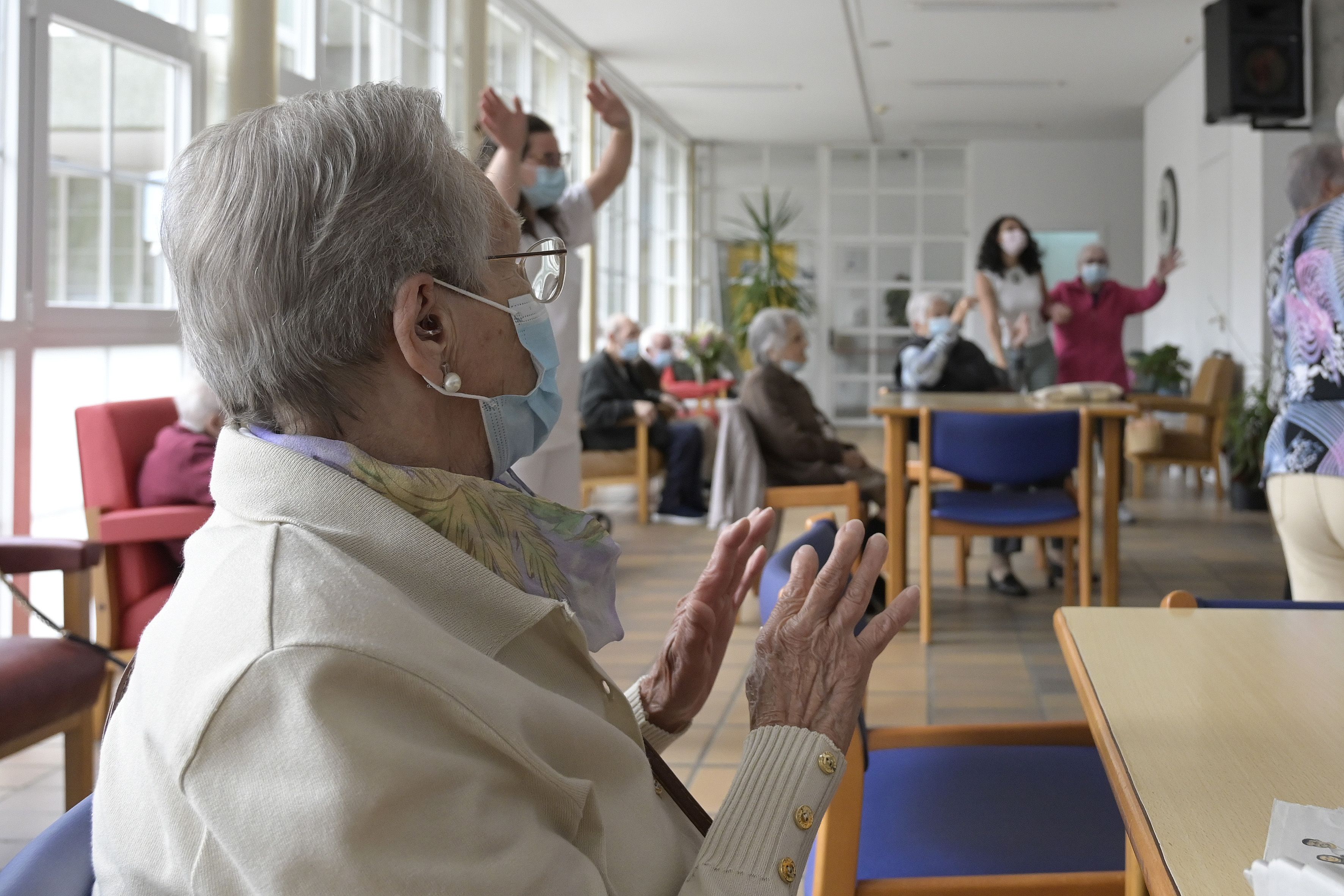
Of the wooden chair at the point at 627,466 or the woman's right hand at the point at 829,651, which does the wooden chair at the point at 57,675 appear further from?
the wooden chair at the point at 627,466

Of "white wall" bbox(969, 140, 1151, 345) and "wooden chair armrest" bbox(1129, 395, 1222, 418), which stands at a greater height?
"white wall" bbox(969, 140, 1151, 345)

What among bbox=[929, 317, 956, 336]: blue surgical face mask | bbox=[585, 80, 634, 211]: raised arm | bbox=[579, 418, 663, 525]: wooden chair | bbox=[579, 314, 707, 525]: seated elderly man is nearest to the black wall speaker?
bbox=[929, 317, 956, 336]: blue surgical face mask

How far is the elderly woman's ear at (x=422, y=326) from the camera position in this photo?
940mm

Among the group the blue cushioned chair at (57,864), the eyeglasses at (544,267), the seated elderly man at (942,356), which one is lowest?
the blue cushioned chair at (57,864)

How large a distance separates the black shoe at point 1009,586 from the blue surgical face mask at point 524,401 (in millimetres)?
3964

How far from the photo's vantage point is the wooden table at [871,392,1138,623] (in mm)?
4148

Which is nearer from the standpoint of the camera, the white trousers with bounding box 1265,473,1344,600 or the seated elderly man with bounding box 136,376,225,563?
the white trousers with bounding box 1265,473,1344,600

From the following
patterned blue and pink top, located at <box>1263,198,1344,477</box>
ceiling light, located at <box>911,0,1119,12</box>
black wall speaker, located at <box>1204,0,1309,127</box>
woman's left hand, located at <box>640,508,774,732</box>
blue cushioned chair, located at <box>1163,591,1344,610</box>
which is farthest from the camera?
ceiling light, located at <box>911,0,1119,12</box>

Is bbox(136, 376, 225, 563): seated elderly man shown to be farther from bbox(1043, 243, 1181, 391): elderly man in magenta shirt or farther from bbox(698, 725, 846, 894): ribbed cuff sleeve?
bbox(1043, 243, 1181, 391): elderly man in magenta shirt

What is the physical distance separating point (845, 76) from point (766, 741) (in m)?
10.2

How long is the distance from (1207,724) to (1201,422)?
6.65m

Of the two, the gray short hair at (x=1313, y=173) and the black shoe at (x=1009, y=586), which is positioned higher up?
the gray short hair at (x=1313, y=173)

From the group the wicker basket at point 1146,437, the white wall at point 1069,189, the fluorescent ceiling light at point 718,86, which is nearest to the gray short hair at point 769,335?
the wicker basket at point 1146,437

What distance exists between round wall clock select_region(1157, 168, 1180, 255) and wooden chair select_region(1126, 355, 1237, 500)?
11.9 feet
